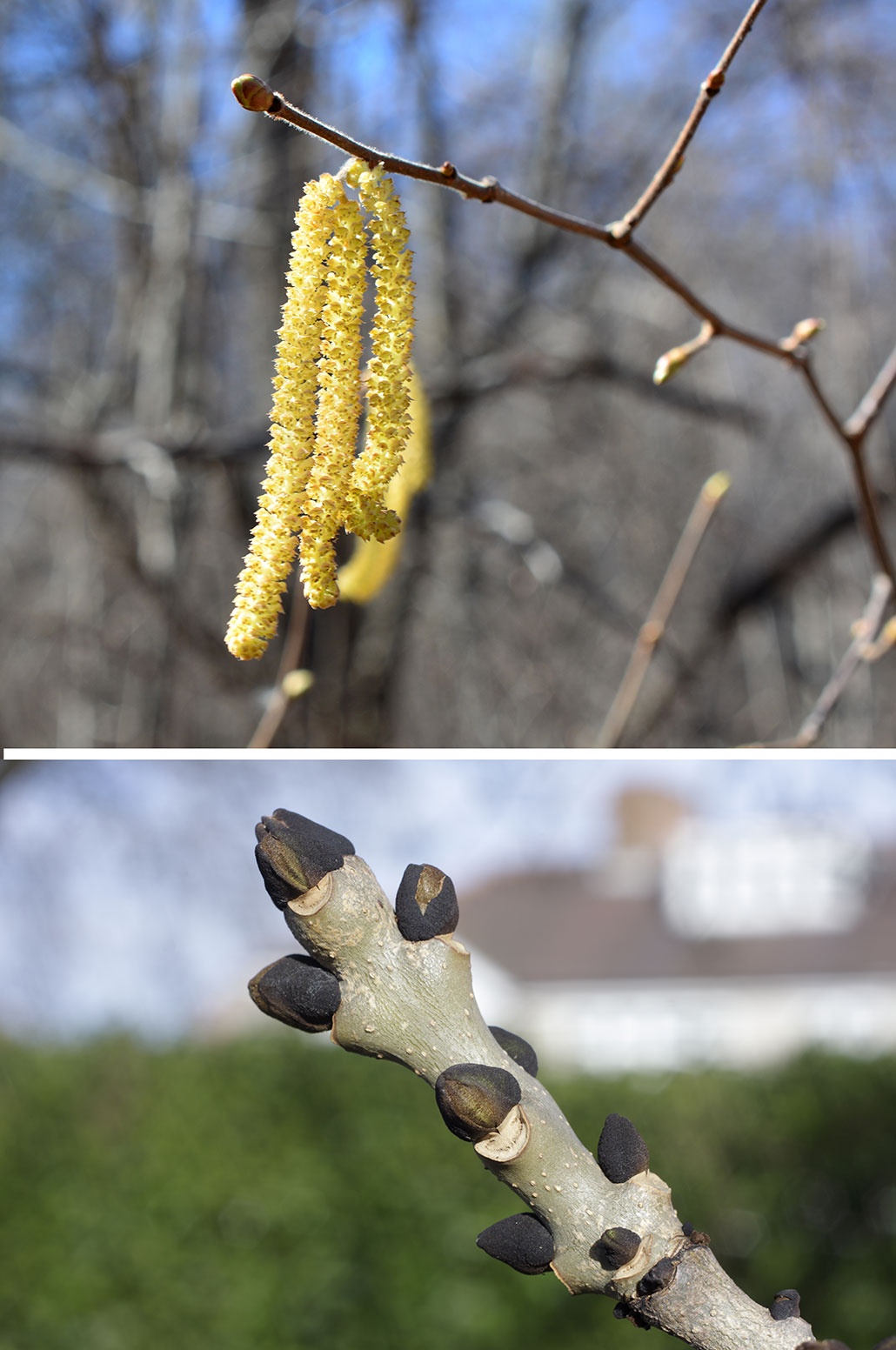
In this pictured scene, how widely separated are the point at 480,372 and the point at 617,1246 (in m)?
1.92

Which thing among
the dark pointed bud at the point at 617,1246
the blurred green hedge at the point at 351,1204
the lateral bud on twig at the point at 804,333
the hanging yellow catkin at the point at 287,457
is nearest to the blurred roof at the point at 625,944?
the blurred green hedge at the point at 351,1204

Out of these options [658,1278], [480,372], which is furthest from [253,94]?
[480,372]

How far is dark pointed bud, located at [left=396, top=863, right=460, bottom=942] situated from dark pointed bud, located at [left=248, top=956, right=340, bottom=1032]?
22mm

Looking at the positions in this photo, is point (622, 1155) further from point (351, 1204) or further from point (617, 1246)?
point (351, 1204)

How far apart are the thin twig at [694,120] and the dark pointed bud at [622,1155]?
0.43 m

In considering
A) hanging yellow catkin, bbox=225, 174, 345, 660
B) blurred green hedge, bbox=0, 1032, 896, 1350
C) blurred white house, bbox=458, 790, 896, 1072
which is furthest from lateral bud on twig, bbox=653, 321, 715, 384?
blurred white house, bbox=458, 790, 896, 1072

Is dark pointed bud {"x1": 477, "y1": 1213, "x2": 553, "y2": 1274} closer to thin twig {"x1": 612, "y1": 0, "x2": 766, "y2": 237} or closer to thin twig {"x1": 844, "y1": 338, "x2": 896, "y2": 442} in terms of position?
thin twig {"x1": 612, "y1": 0, "x2": 766, "y2": 237}

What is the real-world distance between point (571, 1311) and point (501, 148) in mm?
2615

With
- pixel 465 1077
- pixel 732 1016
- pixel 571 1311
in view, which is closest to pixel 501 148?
pixel 571 1311

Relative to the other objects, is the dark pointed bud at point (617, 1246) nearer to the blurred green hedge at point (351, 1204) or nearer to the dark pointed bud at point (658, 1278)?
the dark pointed bud at point (658, 1278)

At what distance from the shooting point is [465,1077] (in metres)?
0.25

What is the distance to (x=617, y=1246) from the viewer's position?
25cm

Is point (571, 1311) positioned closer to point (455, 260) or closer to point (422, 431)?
point (422, 431)

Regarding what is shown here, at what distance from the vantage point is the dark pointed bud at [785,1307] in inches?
9.9
